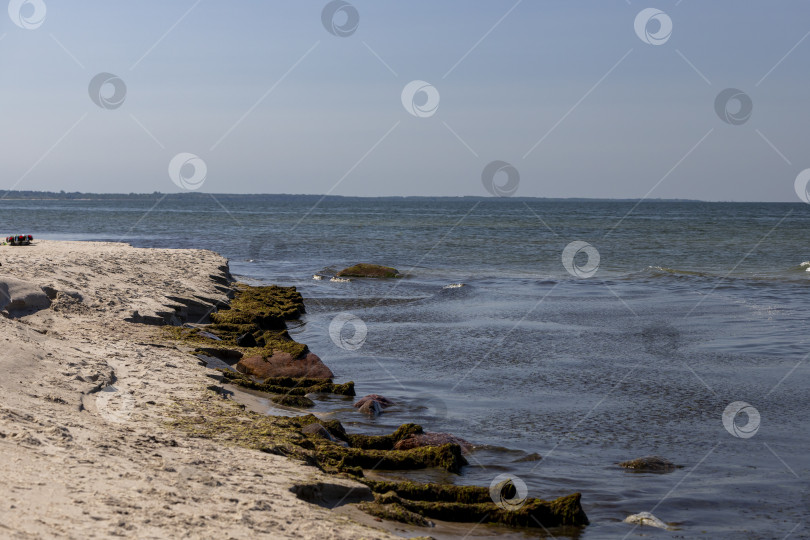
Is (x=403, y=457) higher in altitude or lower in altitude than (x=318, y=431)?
lower

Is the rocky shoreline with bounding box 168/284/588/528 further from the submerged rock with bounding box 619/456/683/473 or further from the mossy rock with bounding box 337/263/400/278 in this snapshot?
the mossy rock with bounding box 337/263/400/278

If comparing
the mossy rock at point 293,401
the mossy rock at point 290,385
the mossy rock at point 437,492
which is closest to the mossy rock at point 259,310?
the mossy rock at point 290,385

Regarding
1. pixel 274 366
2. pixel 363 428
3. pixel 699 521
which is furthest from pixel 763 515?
pixel 274 366

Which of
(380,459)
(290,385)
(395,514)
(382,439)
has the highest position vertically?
(290,385)

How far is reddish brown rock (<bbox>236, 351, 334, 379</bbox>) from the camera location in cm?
1260

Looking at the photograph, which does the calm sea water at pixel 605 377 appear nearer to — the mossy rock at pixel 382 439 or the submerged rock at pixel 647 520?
the submerged rock at pixel 647 520
